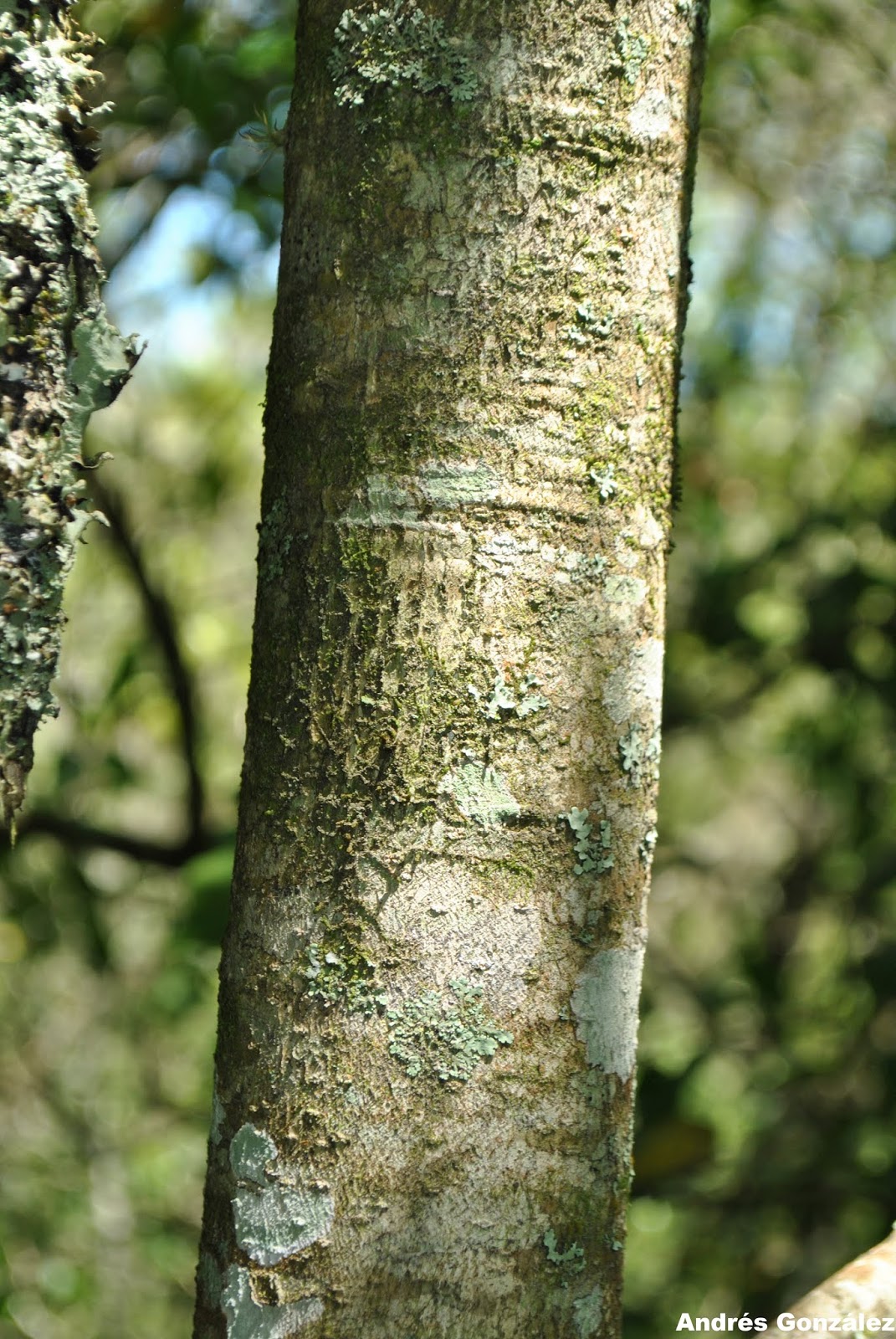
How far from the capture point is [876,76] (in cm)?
305

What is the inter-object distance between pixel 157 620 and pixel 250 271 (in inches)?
29.7

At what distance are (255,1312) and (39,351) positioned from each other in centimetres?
60

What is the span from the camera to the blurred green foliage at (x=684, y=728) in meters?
2.16

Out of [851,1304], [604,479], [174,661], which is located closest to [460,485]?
[604,479]

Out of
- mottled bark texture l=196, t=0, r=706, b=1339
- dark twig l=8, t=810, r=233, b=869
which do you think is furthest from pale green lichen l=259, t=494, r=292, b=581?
dark twig l=8, t=810, r=233, b=869

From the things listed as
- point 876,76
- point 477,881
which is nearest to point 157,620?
point 477,881

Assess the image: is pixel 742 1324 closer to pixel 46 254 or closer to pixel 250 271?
pixel 46 254

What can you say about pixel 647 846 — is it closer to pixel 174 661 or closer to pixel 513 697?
pixel 513 697

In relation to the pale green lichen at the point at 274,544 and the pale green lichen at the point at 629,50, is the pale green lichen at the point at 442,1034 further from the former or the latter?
the pale green lichen at the point at 629,50

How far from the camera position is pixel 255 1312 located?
0.73m

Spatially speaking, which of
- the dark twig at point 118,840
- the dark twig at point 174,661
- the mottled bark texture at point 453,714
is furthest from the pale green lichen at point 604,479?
the dark twig at point 174,661

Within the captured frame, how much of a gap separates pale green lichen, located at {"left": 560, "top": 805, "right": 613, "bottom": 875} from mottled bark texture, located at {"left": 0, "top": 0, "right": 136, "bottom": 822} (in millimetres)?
359

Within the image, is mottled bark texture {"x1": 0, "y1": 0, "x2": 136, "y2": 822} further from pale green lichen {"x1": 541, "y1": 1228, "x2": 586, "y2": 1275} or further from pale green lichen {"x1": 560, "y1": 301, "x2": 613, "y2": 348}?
pale green lichen {"x1": 541, "y1": 1228, "x2": 586, "y2": 1275}

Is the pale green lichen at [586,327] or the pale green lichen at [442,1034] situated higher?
the pale green lichen at [586,327]
